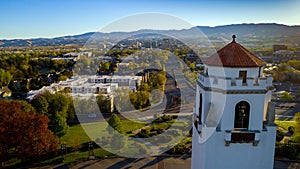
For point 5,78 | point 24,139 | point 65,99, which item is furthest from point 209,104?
point 5,78

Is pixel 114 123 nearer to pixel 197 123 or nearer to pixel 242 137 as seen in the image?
pixel 197 123

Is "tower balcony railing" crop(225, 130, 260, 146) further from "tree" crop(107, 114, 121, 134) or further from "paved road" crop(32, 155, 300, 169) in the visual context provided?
"tree" crop(107, 114, 121, 134)

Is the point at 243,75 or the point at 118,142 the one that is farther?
the point at 118,142

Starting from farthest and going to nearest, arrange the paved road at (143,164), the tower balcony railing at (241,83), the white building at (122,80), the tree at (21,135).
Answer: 1. the white building at (122,80)
2. the paved road at (143,164)
3. the tree at (21,135)
4. the tower balcony railing at (241,83)

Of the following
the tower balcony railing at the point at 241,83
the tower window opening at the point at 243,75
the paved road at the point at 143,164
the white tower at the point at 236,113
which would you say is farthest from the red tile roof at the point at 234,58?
the paved road at the point at 143,164

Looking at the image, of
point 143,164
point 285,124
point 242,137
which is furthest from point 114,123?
point 285,124

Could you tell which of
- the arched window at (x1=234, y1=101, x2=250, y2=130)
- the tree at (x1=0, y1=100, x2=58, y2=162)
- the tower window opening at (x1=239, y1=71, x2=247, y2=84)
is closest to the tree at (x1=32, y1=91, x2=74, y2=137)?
the tree at (x1=0, y1=100, x2=58, y2=162)

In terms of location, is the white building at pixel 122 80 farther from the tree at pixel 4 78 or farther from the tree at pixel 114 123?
the tree at pixel 4 78
